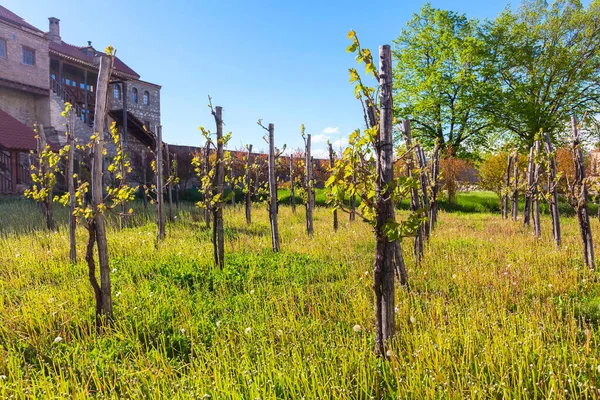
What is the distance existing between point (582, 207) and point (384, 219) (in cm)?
568

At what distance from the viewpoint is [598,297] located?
517cm

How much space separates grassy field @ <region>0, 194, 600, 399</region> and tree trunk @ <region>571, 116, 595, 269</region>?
40 centimetres

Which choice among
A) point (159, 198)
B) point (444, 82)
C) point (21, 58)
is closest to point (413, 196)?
point (159, 198)

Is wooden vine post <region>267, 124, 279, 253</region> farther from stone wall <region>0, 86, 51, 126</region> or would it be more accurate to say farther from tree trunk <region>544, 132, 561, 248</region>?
A: stone wall <region>0, 86, 51, 126</region>

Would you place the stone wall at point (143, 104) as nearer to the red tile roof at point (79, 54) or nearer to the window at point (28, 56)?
the red tile roof at point (79, 54)

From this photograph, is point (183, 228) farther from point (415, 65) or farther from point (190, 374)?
point (415, 65)

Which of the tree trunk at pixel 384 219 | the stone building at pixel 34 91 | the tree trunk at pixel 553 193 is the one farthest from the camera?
the stone building at pixel 34 91

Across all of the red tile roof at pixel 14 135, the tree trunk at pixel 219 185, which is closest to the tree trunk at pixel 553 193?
the tree trunk at pixel 219 185

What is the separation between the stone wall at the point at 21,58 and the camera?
76.9 ft

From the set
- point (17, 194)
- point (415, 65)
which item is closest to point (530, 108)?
point (415, 65)

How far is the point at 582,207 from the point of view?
6.96 metres

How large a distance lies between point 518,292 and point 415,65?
24030mm

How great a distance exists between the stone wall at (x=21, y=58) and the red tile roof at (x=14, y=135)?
2.79 metres

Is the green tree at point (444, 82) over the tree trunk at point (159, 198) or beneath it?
over
